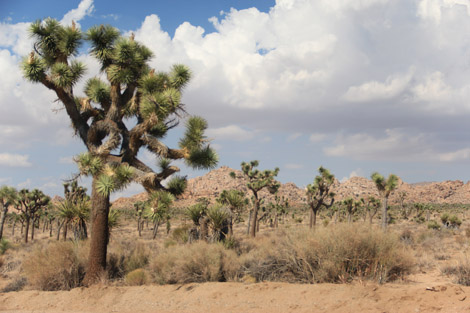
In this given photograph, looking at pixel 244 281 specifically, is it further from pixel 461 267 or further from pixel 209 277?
pixel 461 267

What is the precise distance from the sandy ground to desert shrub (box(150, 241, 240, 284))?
18.9 inches

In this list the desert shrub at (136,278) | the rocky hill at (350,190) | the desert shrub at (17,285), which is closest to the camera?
the desert shrub at (136,278)

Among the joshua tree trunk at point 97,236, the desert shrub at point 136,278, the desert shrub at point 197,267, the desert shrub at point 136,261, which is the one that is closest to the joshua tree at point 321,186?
the desert shrub at point 136,261

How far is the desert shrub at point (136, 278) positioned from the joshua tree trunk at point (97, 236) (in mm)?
859

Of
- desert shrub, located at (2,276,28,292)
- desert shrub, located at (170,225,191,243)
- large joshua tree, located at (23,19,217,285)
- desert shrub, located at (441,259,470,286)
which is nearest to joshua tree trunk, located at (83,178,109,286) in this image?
large joshua tree, located at (23,19,217,285)

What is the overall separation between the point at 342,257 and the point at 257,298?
2.48 m

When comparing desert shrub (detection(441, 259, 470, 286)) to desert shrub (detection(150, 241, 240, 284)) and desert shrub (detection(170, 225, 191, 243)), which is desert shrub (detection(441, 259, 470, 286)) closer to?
desert shrub (detection(150, 241, 240, 284))

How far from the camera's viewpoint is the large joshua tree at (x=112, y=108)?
12.0 meters

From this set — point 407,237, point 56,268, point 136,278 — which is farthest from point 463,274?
point 407,237

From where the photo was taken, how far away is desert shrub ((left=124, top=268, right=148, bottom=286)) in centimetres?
1191

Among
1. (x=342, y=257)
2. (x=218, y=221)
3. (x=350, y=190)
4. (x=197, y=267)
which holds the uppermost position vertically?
(x=350, y=190)

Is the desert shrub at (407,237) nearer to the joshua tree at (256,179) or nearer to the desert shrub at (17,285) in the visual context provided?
the joshua tree at (256,179)

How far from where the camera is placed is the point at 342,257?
999cm

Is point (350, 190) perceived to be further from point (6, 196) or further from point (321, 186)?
point (6, 196)
